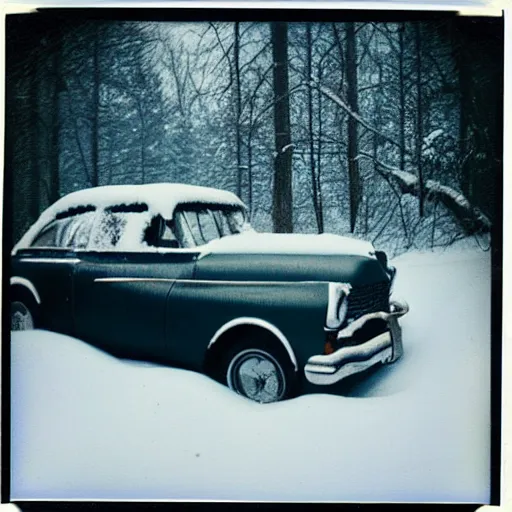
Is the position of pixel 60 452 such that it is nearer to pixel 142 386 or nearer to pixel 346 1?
pixel 142 386

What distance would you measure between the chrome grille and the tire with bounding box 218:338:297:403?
0.50 meters

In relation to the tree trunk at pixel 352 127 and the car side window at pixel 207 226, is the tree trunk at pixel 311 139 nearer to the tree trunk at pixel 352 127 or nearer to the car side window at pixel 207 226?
the tree trunk at pixel 352 127

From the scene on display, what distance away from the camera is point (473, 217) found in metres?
4.37

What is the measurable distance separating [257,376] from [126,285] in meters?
1.00

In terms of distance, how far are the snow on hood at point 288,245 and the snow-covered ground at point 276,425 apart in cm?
33

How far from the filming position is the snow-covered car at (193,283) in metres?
4.22

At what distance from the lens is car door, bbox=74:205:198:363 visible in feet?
14.2

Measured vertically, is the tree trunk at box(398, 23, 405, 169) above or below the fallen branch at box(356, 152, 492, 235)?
above

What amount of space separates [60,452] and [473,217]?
3013mm

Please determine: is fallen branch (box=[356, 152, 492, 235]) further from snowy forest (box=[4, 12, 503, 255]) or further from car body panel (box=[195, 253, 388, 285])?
car body panel (box=[195, 253, 388, 285])

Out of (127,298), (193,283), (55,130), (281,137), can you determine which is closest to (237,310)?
(193,283)

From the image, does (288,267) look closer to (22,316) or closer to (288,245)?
(288,245)

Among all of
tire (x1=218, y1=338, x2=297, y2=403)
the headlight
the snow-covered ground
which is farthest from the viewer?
the snow-covered ground

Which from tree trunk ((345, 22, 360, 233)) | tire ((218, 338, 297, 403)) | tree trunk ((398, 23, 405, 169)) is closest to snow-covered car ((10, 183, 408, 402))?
tire ((218, 338, 297, 403))
